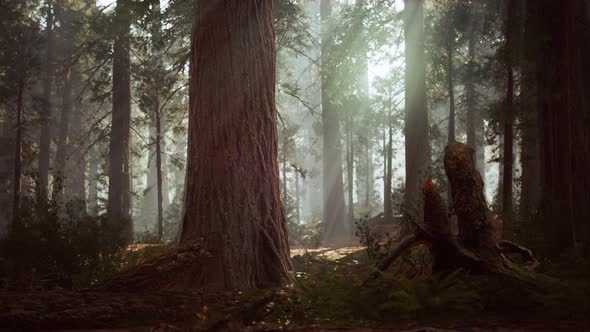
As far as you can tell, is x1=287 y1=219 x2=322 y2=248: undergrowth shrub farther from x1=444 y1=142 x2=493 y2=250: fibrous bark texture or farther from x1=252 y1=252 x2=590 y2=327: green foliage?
x1=252 y1=252 x2=590 y2=327: green foliage

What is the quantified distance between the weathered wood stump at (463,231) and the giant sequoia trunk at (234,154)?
1.72 m

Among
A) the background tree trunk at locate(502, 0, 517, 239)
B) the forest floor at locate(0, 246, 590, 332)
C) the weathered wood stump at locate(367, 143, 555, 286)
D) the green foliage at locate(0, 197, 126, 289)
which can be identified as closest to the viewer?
the forest floor at locate(0, 246, 590, 332)

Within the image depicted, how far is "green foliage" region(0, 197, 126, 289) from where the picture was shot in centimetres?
766

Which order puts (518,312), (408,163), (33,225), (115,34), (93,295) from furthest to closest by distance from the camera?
(115,34) → (408,163) → (33,225) → (93,295) → (518,312)

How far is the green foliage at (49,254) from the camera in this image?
7.66m

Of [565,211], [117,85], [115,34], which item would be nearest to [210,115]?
[565,211]

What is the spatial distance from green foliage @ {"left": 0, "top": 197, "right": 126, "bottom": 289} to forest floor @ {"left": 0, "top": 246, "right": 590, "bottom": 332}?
2.22m

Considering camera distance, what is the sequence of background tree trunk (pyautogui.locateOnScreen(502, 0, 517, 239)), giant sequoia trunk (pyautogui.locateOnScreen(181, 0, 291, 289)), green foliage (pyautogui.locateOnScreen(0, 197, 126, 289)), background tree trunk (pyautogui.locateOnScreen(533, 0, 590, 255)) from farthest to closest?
background tree trunk (pyautogui.locateOnScreen(502, 0, 517, 239))
background tree trunk (pyautogui.locateOnScreen(533, 0, 590, 255))
green foliage (pyautogui.locateOnScreen(0, 197, 126, 289))
giant sequoia trunk (pyautogui.locateOnScreen(181, 0, 291, 289))

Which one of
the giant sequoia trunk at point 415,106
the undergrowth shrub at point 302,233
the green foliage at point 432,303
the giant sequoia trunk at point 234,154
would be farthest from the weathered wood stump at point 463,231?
the undergrowth shrub at point 302,233

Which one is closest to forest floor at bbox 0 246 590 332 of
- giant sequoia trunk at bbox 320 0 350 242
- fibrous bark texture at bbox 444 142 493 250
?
fibrous bark texture at bbox 444 142 493 250

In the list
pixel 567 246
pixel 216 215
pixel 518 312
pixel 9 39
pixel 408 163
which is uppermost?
pixel 9 39

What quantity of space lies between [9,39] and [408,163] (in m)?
16.7

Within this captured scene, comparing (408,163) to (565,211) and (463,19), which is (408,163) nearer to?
(565,211)

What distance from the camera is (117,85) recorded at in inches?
738
